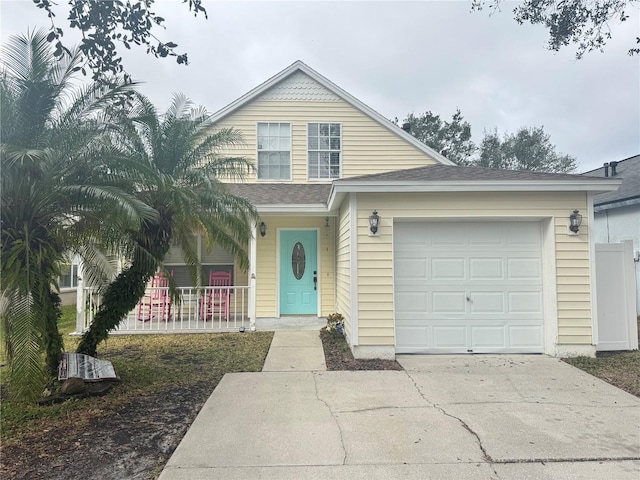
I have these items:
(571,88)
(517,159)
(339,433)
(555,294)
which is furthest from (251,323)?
(517,159)

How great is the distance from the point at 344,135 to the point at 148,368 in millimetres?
7609

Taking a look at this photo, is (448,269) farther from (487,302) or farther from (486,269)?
(487,302)

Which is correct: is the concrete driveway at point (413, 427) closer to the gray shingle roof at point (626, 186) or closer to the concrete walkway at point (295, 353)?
the concrete walkway at point (295, 353)

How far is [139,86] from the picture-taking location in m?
4.62

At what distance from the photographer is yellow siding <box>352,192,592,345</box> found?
617 centimetres

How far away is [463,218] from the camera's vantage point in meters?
6.32

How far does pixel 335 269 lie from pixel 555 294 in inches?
186

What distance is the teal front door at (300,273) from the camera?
31.1ft

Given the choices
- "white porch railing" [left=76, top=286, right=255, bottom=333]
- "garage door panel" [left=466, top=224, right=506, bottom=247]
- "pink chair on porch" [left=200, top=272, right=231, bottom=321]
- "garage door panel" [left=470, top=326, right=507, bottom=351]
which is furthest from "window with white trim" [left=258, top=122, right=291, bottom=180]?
"garage door panel" [left=470, top=326, right=507, bottom=351]

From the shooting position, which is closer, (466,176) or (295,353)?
(466,176)

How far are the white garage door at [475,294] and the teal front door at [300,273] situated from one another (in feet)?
11.1

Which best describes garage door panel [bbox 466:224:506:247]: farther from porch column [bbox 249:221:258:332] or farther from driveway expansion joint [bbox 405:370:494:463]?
porch column [bbox 249:221:258:332]

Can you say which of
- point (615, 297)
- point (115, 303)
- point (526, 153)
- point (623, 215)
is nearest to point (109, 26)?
point (115, 303)

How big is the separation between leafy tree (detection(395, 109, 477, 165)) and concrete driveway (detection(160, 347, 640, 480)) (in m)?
26.3
